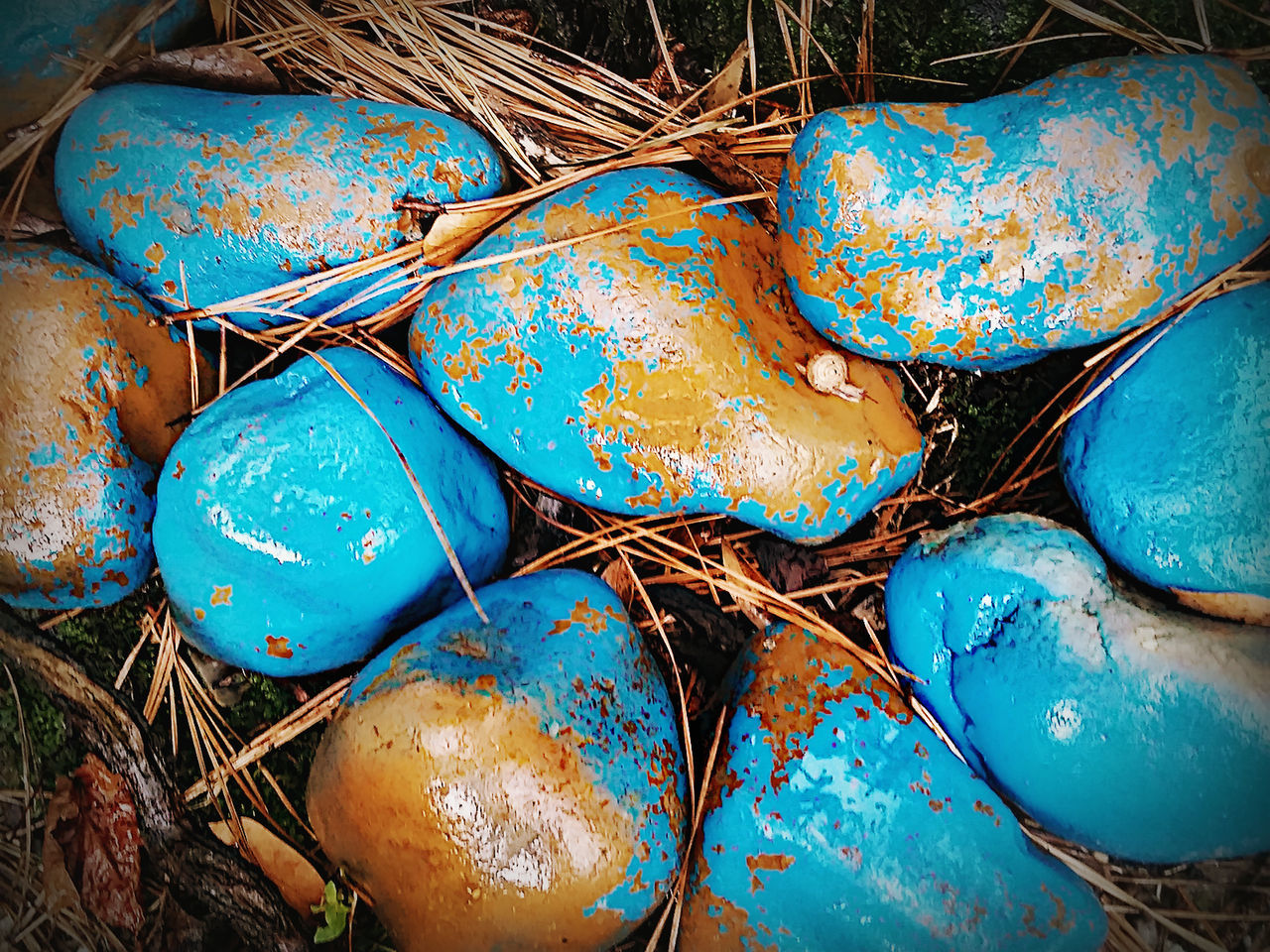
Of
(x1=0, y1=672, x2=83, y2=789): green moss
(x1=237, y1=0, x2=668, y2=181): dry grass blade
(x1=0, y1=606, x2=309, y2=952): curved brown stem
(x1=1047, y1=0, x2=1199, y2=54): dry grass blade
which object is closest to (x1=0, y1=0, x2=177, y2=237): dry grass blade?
(x1=237, y1=0, x2=668, y2=181): dry grass blade

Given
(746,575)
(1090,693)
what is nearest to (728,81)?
(746,575)

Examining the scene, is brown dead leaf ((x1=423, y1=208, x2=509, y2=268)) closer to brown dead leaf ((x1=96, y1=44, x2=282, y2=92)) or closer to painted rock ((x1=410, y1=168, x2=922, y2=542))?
painted rock ((x1=410, y1=168, x2=922, y2=542))

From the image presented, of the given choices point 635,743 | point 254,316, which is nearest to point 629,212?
point 254,316

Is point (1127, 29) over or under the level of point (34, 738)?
over

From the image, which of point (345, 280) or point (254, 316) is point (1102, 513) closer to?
point (345, 280)

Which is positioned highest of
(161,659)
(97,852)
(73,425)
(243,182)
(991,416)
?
(243,182)

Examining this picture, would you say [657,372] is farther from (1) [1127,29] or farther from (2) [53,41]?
(2) [53,41]
